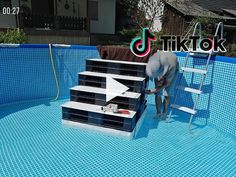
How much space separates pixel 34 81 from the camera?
4.99 metres

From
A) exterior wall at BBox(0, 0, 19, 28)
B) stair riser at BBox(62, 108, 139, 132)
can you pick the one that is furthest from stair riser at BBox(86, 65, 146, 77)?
exterior wall at BBox(0, 0, 19, 28)

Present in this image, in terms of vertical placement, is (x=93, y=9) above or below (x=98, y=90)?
above

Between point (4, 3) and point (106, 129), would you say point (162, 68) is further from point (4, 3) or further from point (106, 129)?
point (4, 3)

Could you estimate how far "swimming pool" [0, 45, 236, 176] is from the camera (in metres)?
2.73

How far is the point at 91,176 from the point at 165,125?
2.08 m

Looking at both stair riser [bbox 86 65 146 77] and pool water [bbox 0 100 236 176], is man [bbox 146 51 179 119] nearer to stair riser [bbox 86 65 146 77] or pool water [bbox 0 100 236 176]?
stair riser [bbox 86 65 146 77]

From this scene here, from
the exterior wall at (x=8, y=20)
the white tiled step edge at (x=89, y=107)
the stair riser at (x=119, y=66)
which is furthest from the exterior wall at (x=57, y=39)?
the white tiled step edge at (x=89, y=107)

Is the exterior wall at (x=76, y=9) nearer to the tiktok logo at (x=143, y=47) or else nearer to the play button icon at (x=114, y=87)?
the tiktok logo at (x=143, y=47)

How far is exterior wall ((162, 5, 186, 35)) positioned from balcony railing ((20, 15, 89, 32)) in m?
5.67

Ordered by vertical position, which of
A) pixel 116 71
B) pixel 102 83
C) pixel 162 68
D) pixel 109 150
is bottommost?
pixel 109 150

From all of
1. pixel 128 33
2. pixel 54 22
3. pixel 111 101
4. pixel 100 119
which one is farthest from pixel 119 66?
pixel 128 33

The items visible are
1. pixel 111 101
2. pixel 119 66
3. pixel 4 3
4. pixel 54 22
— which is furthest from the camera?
pixel 54 22

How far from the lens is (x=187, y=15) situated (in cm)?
1352

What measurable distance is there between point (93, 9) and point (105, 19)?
116cm
